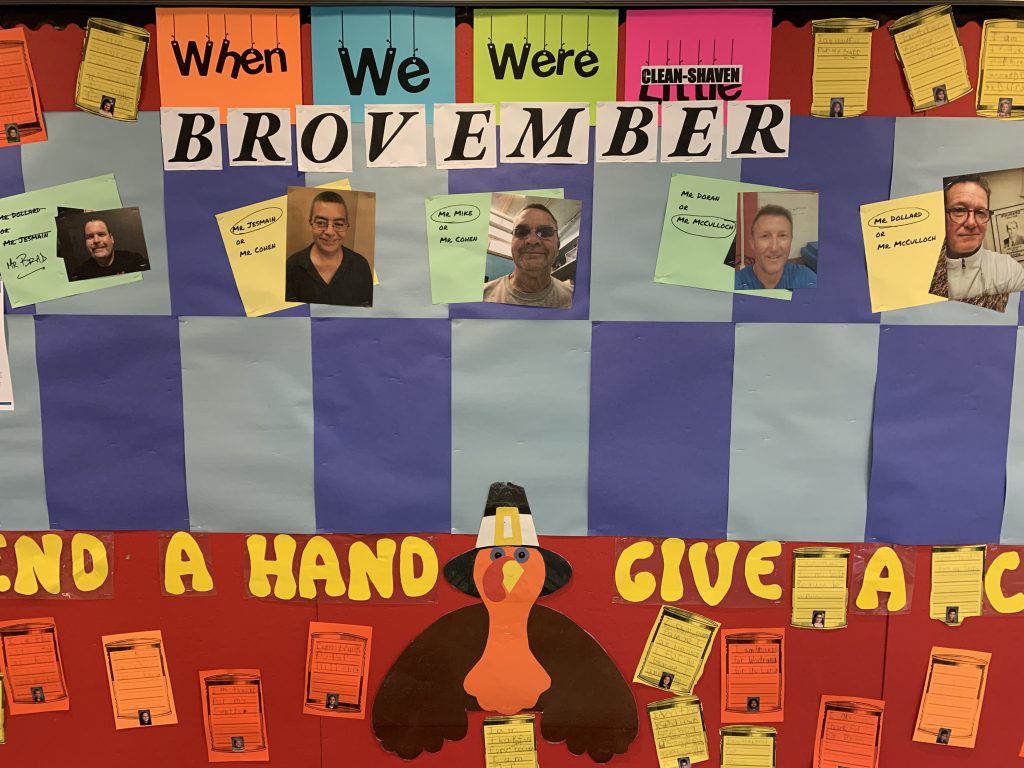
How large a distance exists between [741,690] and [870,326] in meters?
0.65

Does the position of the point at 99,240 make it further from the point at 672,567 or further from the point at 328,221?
the point at 672,567

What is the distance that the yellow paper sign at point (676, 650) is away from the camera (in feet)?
3.67

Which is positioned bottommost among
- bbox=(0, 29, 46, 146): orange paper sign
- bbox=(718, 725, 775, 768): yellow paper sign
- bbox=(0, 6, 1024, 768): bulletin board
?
bbox=(718, 725, 775, 768): yellow paper sign

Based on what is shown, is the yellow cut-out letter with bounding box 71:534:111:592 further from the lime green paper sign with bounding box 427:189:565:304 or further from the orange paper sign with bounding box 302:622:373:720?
the lime green paper sign with bounding box 427:189:565:304

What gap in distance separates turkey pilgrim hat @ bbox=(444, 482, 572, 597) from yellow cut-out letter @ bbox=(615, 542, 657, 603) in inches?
3.4

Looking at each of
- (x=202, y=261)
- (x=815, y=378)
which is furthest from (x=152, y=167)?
(x=815, y=378)

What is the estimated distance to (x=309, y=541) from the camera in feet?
3.65

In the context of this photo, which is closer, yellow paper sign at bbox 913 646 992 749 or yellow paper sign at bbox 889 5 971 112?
yellow paper sign at bbox 889 5 971 112

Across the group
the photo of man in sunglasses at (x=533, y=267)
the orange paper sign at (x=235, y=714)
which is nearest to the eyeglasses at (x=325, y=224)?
the photo of man in sunglasses at (x=533, y=267)

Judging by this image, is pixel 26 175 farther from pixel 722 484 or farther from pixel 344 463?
pixel 722 484

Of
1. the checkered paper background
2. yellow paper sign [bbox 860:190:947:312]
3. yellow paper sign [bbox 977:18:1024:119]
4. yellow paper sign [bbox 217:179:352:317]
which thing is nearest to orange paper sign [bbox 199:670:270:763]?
the checkered paper background

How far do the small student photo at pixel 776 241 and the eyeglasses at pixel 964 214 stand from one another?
0.22 meters

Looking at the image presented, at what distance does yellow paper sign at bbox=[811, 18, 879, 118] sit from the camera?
1008 millimetres

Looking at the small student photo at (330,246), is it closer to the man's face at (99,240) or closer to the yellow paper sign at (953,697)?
the man's face at (99,240)
